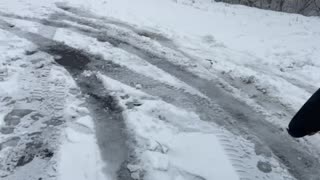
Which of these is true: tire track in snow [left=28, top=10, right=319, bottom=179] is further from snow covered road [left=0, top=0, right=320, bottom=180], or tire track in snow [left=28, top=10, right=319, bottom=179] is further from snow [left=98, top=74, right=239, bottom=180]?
snow [left=98, top=74, right=239, bottom=180]

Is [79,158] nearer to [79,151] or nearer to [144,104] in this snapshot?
[79,151]

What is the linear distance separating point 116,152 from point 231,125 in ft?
5.91

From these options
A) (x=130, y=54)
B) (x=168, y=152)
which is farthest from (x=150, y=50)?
(x=168, y=152)

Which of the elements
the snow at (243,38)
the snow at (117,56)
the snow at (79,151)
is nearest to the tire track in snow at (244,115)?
the snow at (117,56)

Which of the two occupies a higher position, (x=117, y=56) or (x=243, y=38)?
(x=117, y=56)

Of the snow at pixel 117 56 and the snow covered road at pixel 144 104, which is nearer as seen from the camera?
the snow covered road at pixel 144 104

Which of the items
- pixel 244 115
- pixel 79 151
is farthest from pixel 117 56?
pixel 79 151

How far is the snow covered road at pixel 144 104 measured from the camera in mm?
4891

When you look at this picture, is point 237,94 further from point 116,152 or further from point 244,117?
point 116,152

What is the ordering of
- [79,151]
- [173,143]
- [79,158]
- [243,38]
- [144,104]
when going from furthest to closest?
1. [243,38]
2. [144,104]
3. [173,143]
4. [79,151]
5. [79,158]

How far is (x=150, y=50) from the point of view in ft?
27.8

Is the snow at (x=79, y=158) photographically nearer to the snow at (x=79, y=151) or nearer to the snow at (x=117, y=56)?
the snow at (x=79, y=151)

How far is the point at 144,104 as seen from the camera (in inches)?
243

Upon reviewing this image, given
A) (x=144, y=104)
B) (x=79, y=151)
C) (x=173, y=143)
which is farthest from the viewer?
(x=144, y=104)
